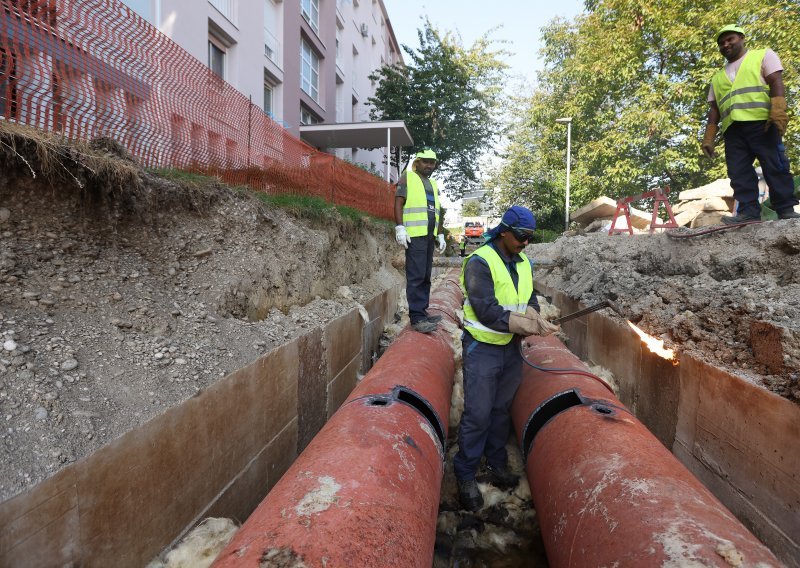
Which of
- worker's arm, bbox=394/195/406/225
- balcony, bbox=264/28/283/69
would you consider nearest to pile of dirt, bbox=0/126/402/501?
worker's arm, bbox=394/195/406/225

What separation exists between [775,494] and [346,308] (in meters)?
4.06

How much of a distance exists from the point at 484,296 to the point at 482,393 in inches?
26.2

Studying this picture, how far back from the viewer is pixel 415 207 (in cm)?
458

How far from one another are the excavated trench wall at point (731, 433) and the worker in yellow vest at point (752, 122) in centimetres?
222

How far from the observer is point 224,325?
136 inches

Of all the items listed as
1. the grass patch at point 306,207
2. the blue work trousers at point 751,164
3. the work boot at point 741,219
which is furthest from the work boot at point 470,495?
the blue work trousers at point 751,164

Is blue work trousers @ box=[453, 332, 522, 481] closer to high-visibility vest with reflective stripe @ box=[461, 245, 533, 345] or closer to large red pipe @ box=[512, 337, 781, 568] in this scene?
high-visibility vest with reflective stripe @ box=[461, 245, 533, 345]

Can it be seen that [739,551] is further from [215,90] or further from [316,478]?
[215,90]

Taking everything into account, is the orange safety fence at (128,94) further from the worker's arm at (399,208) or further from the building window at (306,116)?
the building window at (306,116)

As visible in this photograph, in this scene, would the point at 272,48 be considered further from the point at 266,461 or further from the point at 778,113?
the point at 266,461

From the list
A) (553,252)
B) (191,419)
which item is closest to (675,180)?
(553,252)

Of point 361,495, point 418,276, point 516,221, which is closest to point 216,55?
point 418,276

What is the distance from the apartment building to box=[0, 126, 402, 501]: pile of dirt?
614cm

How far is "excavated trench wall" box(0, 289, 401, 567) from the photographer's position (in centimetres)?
174
